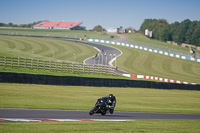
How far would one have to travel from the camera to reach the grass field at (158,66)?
7462 cm

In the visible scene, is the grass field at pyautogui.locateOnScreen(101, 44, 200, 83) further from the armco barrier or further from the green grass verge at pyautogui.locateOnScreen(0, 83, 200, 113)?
the green grass verge at pyautogui.locateOnScreen(0, 83, 200, 113)

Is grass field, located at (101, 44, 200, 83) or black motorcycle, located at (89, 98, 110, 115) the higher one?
black motorcycle, located at (89, 98, 110, 115)

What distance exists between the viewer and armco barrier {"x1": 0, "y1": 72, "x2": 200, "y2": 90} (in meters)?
34.7

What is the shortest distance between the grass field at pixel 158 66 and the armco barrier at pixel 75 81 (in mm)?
23994

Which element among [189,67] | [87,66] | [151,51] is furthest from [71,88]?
[151,51]

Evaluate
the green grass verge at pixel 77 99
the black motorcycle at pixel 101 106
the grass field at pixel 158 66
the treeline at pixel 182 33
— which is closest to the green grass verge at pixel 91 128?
the black motorcycle at pixel 101 106

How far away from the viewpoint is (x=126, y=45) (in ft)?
400

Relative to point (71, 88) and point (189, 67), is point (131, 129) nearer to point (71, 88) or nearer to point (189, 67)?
point (71, 88)

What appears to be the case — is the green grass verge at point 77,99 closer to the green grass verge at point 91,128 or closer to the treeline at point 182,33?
the green grass verge at point 91,128

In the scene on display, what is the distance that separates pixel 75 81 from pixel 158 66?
48701 millimetres

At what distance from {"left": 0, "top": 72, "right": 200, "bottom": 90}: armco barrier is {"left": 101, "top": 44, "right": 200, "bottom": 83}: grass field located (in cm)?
2399

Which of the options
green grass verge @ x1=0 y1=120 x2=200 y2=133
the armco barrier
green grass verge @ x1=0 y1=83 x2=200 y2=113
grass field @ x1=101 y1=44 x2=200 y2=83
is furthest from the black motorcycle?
grass field @ x1=101 y1=44 x2=200 y2=83

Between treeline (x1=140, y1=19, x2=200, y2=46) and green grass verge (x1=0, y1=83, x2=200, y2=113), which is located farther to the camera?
treeline (x1=140, y1=19, x2=200, y2=46)

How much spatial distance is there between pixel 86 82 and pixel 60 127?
26.9 meters
